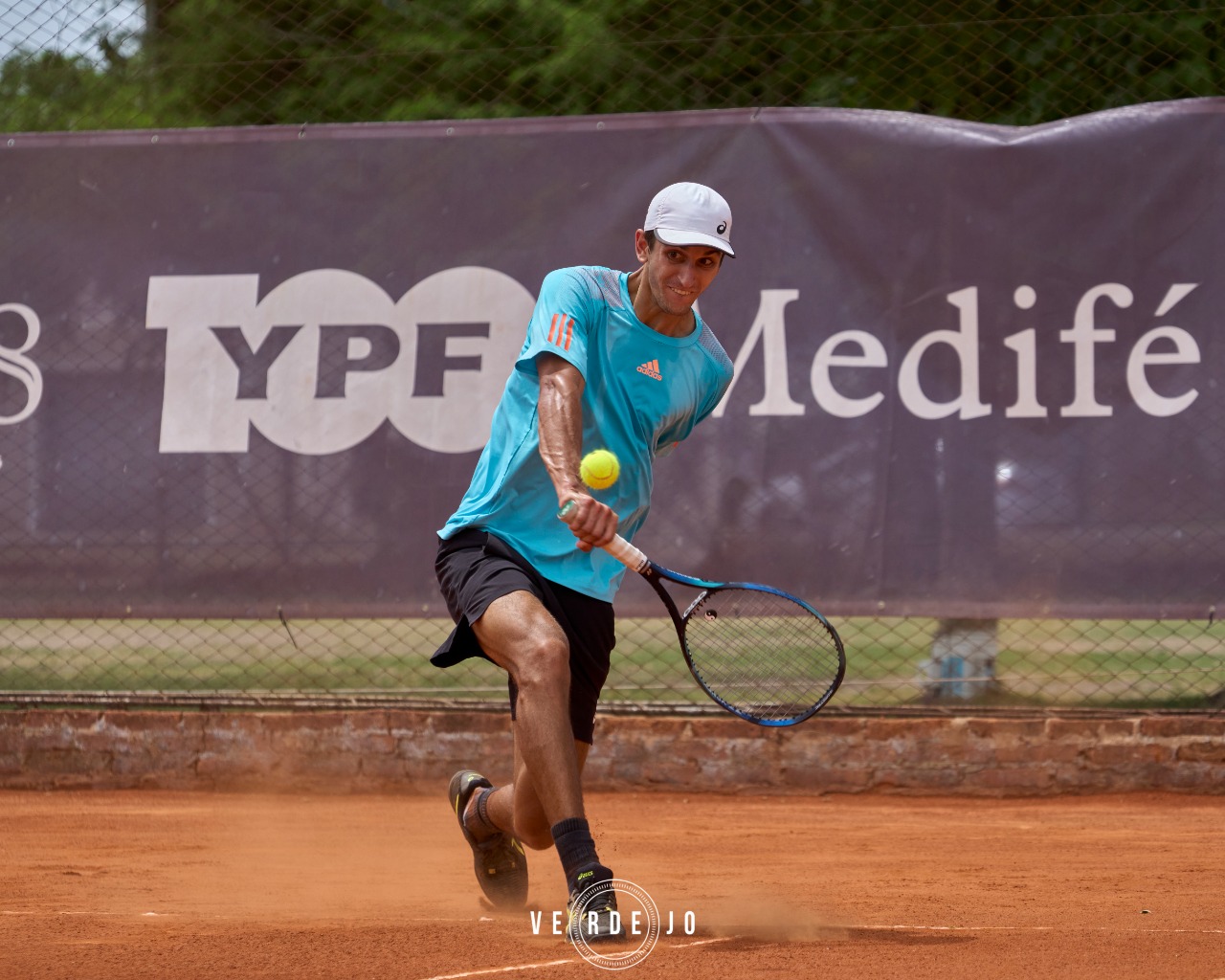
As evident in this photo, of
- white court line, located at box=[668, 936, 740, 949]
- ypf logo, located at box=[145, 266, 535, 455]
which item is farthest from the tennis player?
ypf logo, located at box=[145, 266, 535, 455]

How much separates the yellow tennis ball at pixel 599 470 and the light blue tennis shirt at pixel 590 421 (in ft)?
1.06

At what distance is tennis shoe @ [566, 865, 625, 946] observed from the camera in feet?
9.93

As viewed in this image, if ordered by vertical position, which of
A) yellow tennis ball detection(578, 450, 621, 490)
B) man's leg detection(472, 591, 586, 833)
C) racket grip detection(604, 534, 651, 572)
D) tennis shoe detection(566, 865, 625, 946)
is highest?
yellow tennis ball detection(578, 450, 621, 490)

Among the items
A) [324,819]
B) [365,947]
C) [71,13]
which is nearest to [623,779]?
[324,819]

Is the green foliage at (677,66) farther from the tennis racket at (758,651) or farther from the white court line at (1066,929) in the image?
the white court line at (1066,929)

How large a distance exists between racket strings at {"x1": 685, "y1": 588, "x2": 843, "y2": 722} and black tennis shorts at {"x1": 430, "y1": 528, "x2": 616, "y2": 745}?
25cm

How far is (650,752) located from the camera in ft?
18.4

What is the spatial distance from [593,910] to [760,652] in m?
0.98

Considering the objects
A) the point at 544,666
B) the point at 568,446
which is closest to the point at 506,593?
the point at 544,666

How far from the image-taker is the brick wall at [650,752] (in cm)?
541

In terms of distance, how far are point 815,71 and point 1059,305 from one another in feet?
9.35

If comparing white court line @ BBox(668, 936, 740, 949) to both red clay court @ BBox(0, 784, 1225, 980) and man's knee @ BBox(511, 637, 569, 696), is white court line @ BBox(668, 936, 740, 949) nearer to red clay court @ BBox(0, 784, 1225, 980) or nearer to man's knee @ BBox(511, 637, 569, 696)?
red clay court @ BBox(0, 784, 1225, 980)

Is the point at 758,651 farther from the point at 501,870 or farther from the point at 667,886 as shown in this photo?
the point at 501,870

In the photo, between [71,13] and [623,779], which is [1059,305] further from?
[71,13]
